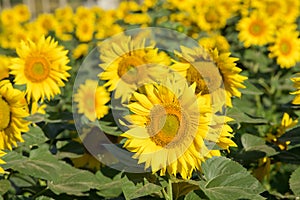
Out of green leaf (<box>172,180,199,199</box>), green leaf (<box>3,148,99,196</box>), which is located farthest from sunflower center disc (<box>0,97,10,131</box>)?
green leaf (<box>172,180,199,199</box>)

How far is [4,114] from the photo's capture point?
7.77 feet

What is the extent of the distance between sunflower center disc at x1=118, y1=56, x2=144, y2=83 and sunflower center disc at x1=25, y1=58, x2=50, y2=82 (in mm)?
387

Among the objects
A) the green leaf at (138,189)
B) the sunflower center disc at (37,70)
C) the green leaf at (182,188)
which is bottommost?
the green leaf at (182,188)

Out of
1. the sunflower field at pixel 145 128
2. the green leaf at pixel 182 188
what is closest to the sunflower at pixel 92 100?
the sunflower field at pixel 145 128

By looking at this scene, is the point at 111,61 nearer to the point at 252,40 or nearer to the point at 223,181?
the point at 223,181

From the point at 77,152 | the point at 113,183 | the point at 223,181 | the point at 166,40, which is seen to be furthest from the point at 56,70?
the point at 166,40

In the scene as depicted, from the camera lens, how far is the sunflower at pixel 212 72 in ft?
7.16

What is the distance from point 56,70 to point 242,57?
7.33ft

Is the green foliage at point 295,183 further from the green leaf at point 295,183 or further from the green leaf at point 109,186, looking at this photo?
the green leaf at point 109,186

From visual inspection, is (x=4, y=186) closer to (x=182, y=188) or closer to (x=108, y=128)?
(x=108, y=128)

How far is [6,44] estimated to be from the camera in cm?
644

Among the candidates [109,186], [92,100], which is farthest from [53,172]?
[92,100]

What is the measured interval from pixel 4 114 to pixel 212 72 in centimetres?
84

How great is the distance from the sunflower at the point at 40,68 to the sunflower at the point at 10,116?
0.32 m
